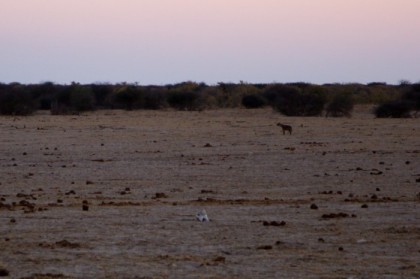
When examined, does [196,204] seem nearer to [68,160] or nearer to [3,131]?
[68,160]

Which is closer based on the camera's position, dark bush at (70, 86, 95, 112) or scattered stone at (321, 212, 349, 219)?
scattered stone at (321, 212, 349, 219)

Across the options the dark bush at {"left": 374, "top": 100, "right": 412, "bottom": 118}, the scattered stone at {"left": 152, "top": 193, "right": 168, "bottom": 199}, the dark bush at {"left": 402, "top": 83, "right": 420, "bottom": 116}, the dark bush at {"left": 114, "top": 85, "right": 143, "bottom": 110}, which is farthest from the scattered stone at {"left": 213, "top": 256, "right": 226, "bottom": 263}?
the dark bush at {"left": 114, "top": 85, "right": 143, "bottom": 110}

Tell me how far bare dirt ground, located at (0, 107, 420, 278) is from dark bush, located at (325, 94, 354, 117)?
836 inches

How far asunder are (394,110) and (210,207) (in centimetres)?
3987

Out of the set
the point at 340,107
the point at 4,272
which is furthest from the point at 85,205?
the point at 340,107

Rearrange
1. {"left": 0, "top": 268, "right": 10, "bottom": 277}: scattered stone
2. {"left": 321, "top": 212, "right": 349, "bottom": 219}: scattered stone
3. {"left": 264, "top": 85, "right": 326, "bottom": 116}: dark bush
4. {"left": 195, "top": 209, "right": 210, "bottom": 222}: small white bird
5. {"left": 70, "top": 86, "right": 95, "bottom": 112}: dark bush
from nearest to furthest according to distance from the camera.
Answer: {"left": 0, "top": 268, "right": 10, "bottom": 277}: scattered stone → {"left": 195, "top": 209, "right": 210, "bottom": 222}: small white bird → {"left": 321, "top": 212, "right": 349, "bottom": 219}: scattered stone → {"left": 264, "top": 85, "right": 326, "bottom": 116}: dark bush → {"left": 70, "top": 86, "right": 95, "bottom": 112}: dark bush

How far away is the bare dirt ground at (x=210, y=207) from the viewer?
11.0 metres

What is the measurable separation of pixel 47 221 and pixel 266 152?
1642cm

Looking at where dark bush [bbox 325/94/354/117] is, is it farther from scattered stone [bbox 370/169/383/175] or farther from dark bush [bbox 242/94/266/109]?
scattered stone [bbox 370/169/383/175]

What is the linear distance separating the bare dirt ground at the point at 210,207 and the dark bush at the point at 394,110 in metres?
18.8

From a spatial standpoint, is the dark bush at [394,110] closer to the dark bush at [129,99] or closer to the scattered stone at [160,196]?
the dark bush at [129,99]

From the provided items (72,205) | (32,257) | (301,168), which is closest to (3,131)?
(301,168)

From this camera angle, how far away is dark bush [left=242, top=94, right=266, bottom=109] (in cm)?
6681

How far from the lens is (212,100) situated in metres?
72.1
